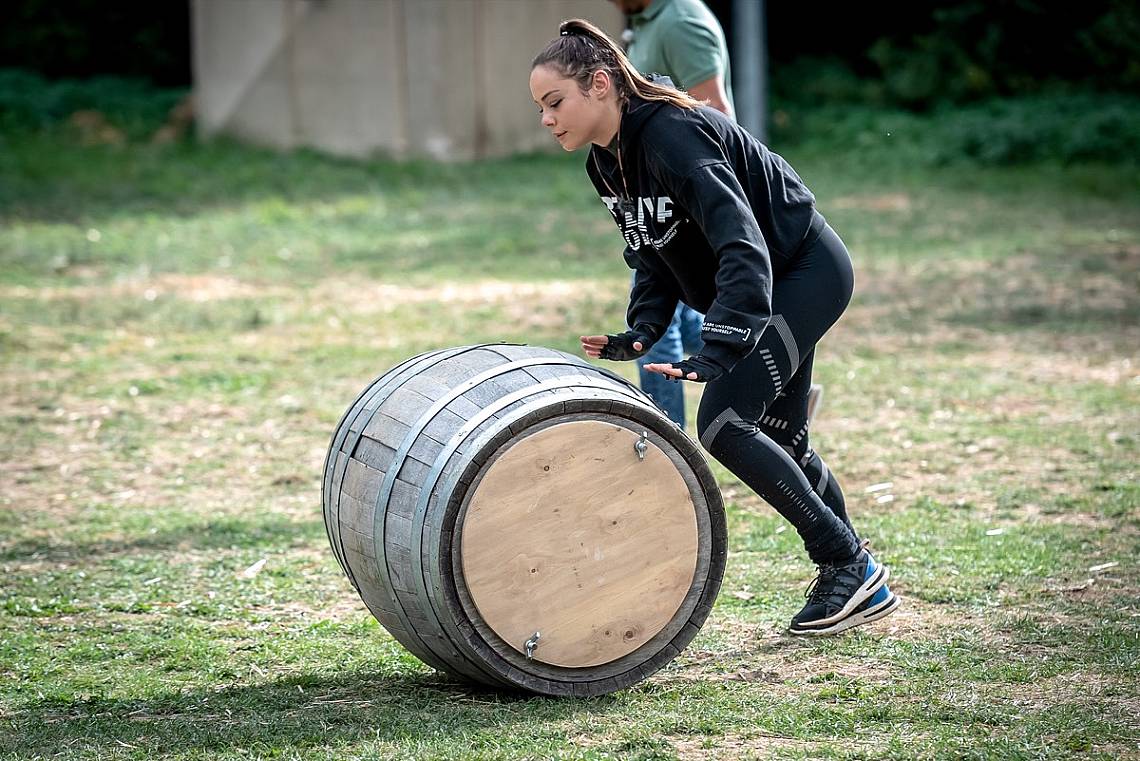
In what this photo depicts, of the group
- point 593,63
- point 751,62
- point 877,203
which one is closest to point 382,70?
point 751,62

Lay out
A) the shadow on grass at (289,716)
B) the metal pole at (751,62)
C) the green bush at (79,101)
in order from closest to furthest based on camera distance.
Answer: the shadow on grass at (289,716) → the metal pole at (751,62) → the green bush at (79,101)

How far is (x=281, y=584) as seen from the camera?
4.94 meters

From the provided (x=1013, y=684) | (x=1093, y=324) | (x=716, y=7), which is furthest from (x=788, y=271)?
(x=716, y=7)

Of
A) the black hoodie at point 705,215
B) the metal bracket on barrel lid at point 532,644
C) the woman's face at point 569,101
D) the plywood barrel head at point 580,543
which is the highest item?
the woman's face at point 569,101

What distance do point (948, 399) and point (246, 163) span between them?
1207 centimetres

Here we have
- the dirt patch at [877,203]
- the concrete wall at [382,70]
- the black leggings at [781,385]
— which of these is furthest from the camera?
the concrete wall at [382,70]

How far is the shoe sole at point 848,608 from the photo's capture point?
4305 millimetres

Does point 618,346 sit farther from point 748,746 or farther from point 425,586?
point 748,746

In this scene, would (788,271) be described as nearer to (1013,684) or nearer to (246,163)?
(1013,684)

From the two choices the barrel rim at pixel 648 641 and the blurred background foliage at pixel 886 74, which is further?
the blurred background foliage at pixel 886 74

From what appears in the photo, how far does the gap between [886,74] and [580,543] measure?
18523 mm

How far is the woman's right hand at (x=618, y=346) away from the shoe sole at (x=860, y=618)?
1.01m

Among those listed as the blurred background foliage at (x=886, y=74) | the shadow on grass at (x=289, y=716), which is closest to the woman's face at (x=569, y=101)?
the shadow on grass at (x=289, y=716)

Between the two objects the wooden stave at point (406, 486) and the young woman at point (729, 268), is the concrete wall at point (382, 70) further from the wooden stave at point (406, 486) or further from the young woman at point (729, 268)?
the wooden stave at point (406, 486)
